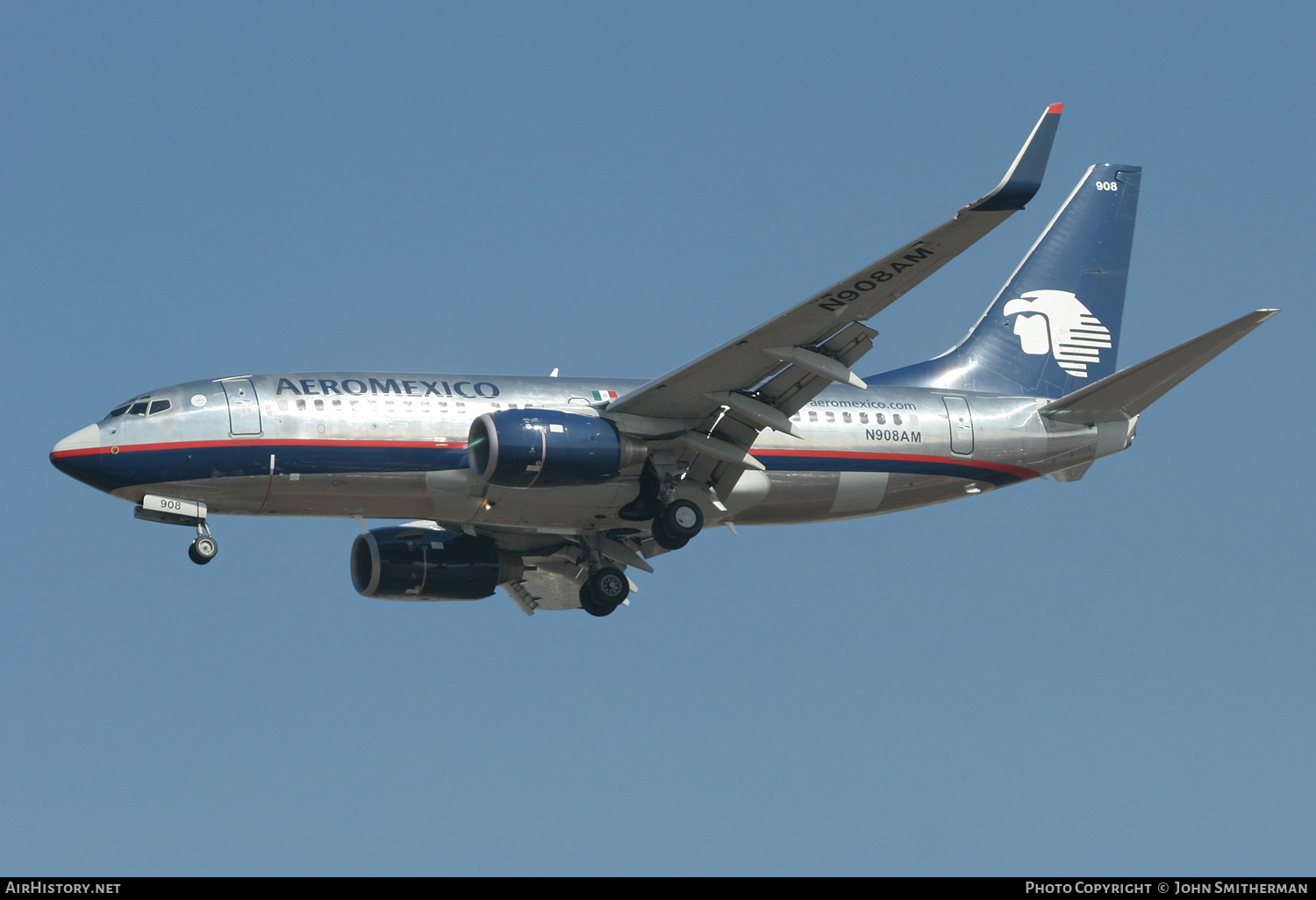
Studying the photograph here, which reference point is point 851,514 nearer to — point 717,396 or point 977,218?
point 717,396

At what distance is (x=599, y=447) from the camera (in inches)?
1423

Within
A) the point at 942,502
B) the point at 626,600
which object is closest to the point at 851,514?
the point at 942,502

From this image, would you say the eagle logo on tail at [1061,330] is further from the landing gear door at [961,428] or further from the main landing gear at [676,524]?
the main landing gear at [676,524]

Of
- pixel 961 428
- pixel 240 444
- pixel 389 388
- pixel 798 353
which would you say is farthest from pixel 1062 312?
pixel 240 444

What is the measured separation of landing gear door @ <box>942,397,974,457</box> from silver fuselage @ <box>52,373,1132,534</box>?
29.1 inches

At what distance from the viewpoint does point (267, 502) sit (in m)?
36.6

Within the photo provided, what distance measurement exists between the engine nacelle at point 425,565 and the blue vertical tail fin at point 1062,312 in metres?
10.1

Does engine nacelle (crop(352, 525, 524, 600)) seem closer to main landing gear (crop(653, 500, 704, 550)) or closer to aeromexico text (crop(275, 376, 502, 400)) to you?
aeromexico text (crop(275, 376, 502, 400))

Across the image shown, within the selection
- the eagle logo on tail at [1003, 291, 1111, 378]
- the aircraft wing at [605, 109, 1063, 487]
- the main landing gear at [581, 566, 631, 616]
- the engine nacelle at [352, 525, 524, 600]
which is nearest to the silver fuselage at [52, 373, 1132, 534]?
the aircraft wing at [605, 109, 1063, 487]

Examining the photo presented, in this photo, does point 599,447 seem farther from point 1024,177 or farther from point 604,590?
point 1024,177

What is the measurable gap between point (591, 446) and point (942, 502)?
9.60 m

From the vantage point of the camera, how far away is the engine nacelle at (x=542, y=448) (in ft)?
116

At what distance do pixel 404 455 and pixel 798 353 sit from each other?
26.9ft
